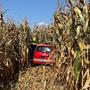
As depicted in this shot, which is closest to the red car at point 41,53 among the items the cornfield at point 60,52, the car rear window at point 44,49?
the car rear window at point 44,49

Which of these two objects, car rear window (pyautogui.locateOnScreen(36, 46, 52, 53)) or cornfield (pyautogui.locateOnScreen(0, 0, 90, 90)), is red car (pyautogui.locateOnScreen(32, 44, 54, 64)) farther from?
cornfield (pyautogui.locateOnScreen(0, 0, 90, 90))

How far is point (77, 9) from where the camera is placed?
37.2 ft

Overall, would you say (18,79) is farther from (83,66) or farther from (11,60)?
(83,66)

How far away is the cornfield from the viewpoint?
11.0m

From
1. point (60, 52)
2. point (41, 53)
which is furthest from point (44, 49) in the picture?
point (60, 52)

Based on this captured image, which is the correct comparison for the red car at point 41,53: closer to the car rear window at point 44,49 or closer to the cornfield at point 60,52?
the car rear window at point 44,49

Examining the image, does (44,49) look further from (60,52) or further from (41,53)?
(60,52)

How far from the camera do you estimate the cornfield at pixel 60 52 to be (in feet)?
36.1

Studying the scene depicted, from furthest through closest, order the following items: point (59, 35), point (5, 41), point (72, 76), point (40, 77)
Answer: point (5, 41), point (40, 77), point (59, 35), point (72, 76)

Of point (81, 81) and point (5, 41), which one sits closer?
point (81, 81)

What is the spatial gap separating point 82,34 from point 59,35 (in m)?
3.26

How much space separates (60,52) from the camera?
1397cm

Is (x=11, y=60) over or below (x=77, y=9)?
below

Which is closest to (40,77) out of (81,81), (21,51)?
(21,51)
